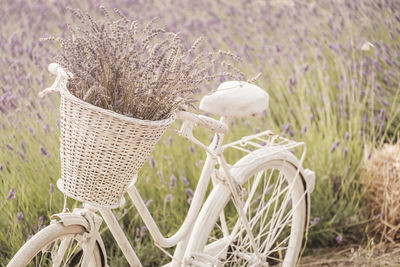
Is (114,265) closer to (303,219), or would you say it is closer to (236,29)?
(303,219)

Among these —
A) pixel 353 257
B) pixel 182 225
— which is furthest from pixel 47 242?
pixel 353 257

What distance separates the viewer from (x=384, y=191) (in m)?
3.19

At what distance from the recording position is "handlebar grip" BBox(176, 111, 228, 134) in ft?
5.99

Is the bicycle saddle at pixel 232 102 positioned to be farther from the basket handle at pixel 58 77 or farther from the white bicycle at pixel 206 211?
the basket handle at pixel 58 77

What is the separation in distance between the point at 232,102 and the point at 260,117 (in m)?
1.61

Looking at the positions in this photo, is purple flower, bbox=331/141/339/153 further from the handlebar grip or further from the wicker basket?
the wicker basket

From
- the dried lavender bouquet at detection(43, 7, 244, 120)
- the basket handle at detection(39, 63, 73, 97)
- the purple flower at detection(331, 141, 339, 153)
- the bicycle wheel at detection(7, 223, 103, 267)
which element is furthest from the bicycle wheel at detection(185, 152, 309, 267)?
the basket handle at detection(39, 63, 73, 97)

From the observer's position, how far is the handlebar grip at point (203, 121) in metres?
1.83

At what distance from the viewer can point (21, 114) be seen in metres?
3.21

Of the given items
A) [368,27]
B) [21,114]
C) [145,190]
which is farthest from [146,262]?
[368,27]

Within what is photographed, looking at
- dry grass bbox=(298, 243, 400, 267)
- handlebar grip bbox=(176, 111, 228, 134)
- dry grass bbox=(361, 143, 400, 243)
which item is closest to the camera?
handlebar grip bbox=(176, 111, 228, 134)

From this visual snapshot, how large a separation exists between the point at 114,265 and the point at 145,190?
1.54ft

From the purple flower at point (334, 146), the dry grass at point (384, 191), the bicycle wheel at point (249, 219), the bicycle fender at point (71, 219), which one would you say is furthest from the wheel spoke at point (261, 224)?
the bicycle fender at point (71, 219)

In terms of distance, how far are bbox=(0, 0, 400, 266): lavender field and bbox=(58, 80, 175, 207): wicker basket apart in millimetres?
394
